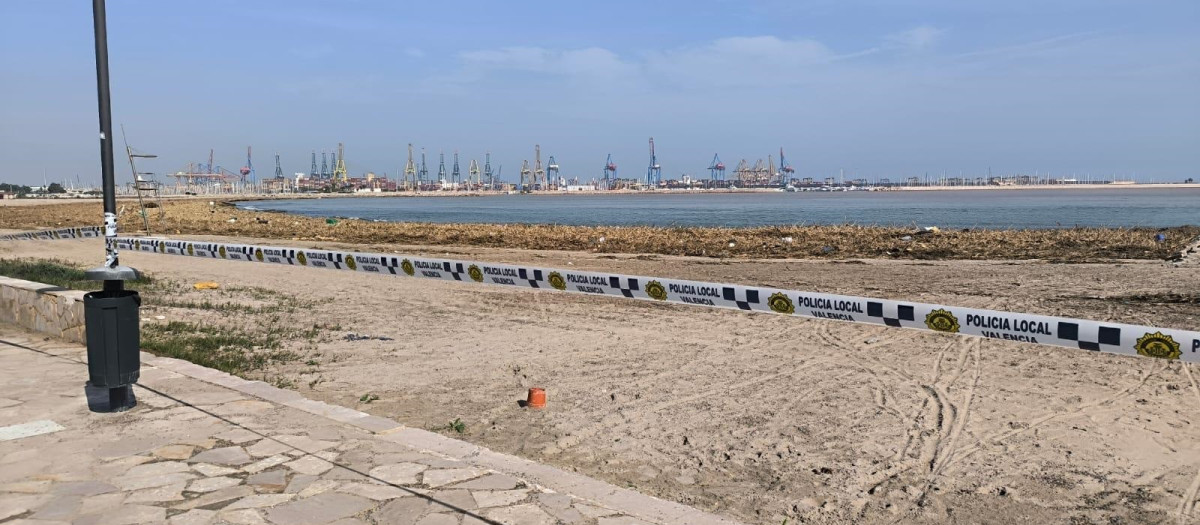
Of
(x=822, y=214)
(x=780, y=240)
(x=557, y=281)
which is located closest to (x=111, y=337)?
(x=557, y=281)

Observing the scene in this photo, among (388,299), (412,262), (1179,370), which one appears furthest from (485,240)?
(1179,370)

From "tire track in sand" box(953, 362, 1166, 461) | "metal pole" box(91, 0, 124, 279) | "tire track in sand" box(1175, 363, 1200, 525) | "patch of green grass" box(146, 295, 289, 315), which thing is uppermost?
"metal pole" box(91, 0, 124, 279)

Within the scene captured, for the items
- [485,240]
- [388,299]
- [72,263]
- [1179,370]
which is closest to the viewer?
[1179,370]

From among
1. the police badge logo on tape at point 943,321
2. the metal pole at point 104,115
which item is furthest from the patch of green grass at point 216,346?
the police badge logo on tape at point 943,321

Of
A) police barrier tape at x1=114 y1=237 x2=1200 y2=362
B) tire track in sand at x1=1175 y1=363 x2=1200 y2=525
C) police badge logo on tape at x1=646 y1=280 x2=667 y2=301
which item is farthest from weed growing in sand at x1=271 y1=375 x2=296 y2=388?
tire track in sand at x1=1175 y1=363 x2=1200 y2=525

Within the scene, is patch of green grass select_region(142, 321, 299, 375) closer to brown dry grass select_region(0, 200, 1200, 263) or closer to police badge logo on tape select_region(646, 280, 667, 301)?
police badge logo on tape select_region(646, 280, 667, 301)

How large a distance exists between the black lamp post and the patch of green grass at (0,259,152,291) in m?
7.23

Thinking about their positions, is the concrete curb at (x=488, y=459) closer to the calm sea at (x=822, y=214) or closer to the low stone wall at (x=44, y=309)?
the low stone wall at (x=44, y=309)

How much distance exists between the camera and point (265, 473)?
4.78 m

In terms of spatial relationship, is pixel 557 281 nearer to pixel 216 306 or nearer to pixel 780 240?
pixel 216 306

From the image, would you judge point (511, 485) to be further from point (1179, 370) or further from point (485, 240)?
point (485, 240)

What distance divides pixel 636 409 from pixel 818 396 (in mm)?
1590

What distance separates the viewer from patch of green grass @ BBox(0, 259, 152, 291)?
43.0 ft

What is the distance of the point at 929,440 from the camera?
5.93 m
